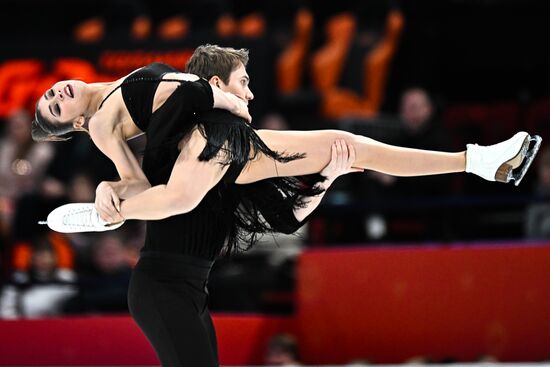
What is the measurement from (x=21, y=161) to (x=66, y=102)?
15.4ft

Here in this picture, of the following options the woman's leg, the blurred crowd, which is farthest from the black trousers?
the blurred crowd

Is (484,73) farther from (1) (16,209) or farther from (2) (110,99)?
(2) (110,99)

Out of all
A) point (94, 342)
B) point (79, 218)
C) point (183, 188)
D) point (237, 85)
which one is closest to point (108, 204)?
point (79, 218)

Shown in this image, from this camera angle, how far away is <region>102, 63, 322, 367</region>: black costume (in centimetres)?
391

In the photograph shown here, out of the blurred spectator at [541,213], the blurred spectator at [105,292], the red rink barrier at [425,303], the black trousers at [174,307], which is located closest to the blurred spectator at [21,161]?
the blurred spectator at [105,292]

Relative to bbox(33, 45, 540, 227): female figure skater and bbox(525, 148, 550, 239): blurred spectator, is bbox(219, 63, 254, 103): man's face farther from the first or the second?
bbox(525, 148, 550, 239): blurred spectator

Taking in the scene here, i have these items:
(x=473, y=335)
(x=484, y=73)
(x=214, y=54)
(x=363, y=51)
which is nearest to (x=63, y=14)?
(x=363, y=51)

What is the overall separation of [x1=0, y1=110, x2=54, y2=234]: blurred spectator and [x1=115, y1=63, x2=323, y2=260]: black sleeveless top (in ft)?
15.1

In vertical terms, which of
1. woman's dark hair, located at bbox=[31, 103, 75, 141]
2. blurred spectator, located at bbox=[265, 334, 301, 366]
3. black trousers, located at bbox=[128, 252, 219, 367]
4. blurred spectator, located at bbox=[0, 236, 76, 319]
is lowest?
blurred spectator, located at bbox=[265, 334, 301, 366]

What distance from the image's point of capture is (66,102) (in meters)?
4.14

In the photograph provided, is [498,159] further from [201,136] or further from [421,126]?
[421,126]

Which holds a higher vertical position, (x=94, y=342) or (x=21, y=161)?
(x=21, y=161)

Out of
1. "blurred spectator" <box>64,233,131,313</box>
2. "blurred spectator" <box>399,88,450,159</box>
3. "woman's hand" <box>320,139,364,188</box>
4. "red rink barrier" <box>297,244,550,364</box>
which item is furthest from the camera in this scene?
"blurred spectator" <box>64,233,131,313</box>

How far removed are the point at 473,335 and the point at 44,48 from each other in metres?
5.08
